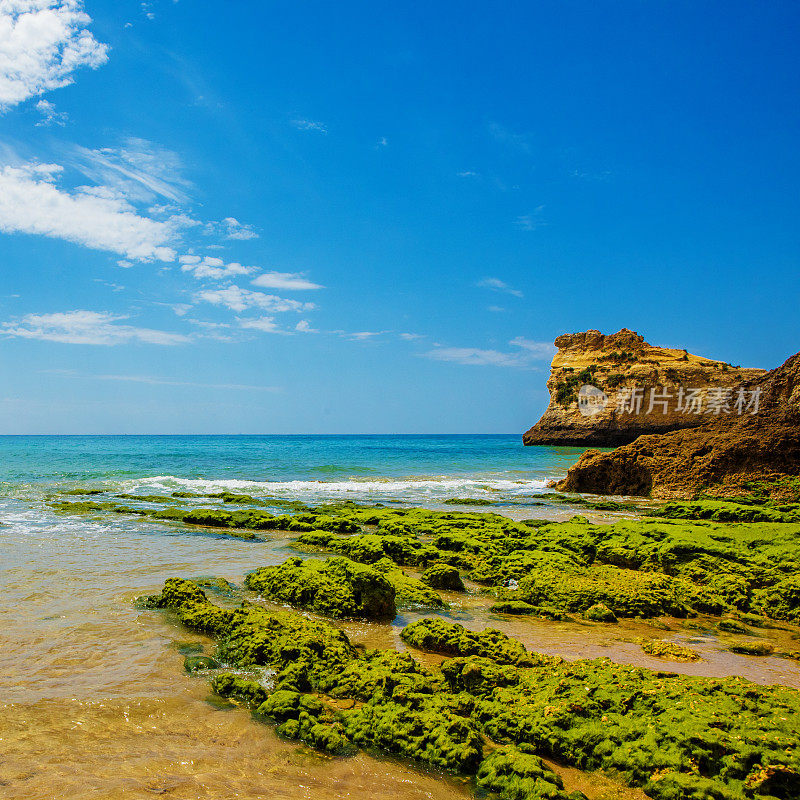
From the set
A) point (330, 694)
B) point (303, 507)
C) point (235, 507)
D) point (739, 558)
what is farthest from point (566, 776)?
point (235, 507)

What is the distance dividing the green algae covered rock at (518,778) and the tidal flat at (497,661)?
1cm

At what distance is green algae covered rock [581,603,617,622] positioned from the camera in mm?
6809

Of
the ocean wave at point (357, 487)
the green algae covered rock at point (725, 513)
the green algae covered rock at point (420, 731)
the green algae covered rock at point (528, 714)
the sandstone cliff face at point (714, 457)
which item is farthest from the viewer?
the ocean wave at point (357, 487)

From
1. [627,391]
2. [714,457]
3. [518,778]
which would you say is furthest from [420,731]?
[627,391]

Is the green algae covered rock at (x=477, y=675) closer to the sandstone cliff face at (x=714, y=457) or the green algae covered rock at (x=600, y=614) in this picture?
the green algae covered rock at (x=600, y=614)

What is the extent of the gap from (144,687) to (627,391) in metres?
61.9

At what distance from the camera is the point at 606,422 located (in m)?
60.0

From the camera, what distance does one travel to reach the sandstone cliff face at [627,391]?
58.3 m

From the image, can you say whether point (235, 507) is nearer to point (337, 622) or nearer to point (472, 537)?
Result: point (472, 537)

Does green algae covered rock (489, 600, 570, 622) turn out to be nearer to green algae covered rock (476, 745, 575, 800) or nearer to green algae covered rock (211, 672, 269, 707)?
green algae covered rock (476, 745, 575, 800)

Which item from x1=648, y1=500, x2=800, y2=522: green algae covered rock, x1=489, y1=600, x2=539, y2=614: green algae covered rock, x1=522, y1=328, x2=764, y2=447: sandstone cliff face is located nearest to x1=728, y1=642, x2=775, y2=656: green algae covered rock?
x1=489, y1=600, x2=539, y2=614: green algae covered rock

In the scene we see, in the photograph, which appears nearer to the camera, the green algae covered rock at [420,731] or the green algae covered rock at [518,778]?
the green algae covered rock at [518,778]

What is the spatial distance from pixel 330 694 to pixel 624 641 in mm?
3445

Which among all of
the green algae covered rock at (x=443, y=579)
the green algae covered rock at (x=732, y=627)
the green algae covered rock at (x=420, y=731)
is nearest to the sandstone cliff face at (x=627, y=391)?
the green algae covered rock at (x=732, y=627)
